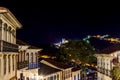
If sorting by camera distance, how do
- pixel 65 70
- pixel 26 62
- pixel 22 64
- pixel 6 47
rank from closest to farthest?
pixel 6 47
pixel 22 64
pixel 26 62
pixel 65 70

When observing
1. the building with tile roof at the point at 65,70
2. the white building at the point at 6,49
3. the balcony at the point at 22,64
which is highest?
the white building at the point at 6,49

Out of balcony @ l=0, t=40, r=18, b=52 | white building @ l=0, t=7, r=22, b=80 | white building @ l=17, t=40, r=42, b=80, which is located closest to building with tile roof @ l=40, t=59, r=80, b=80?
white building @ l=17, t=40, r=42, b=80

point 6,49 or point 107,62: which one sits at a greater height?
point 6,49

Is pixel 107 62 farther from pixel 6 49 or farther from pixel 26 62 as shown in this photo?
pixel 6 49

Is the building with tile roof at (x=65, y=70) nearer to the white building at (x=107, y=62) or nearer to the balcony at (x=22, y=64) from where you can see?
the white building at (x=107, y=62)

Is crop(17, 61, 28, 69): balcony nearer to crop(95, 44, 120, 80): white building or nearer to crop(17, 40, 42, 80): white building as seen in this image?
crop(17, 40, 42, 80): white building

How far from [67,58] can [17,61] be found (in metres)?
34.2

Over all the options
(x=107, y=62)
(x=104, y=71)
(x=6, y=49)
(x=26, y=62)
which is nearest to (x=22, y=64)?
(x=26, y=62)

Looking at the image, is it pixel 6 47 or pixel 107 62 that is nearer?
pixel 6 47

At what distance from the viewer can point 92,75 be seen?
268 feet

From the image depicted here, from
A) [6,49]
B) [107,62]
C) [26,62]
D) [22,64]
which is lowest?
[107,62]

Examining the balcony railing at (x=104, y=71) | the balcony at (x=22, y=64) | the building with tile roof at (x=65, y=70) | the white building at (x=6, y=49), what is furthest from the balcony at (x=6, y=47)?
the building with tile roof at (x=65, y=70)

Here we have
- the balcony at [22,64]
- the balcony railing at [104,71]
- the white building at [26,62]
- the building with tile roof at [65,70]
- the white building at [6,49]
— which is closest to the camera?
the white building at [6,49]

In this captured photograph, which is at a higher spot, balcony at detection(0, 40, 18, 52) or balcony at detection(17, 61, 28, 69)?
balcony at detection(0, 40, 18, 52)
